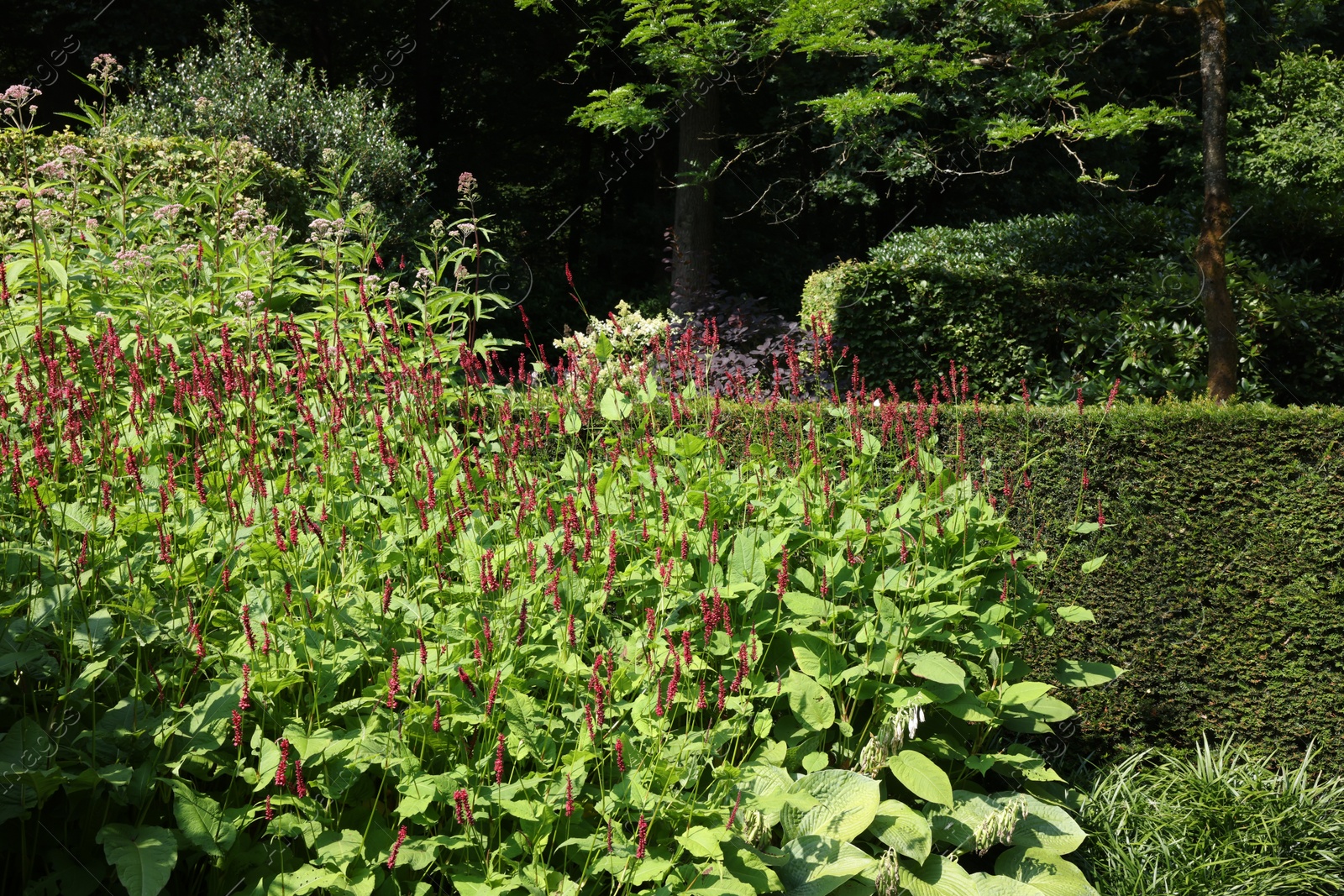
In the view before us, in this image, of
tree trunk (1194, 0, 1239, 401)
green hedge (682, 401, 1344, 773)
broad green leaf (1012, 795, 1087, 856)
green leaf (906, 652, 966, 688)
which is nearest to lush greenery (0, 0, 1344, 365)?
tree trunk (1194, 0, 1239, 401)

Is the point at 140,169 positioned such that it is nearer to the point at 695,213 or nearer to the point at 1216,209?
the point at 1216,209

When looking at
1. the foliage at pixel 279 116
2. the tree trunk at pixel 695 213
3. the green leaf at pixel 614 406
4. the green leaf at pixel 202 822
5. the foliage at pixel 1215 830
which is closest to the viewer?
the green leaf at pixel 202 822

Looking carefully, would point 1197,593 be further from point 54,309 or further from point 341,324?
point 54,309

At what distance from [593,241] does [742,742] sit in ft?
57.8

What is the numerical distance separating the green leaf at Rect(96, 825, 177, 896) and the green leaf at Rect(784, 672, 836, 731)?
5.01 ft

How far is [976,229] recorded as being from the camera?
11227mm

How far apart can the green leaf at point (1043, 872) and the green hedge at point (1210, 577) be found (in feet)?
4.23

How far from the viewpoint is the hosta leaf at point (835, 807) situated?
8.87 feet

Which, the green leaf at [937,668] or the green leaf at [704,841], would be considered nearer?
the green leaf at [704,841]

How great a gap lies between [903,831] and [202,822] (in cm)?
178

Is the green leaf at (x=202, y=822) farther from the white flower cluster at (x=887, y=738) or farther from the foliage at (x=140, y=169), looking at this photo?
the foliage at (x=140, y=169)

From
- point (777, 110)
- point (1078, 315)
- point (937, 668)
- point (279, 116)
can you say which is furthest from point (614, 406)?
point (777, 110)

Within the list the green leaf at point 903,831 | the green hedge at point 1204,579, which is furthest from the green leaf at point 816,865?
the green hedge at point 1204,579

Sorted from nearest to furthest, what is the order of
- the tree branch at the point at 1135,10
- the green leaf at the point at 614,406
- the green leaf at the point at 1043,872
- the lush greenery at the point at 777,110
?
the green leaf at the point at 1043,872
the green leaf at the point at 614,406
the tree branch at the point at 1135,10
the lush greenery at the point at 777,110
